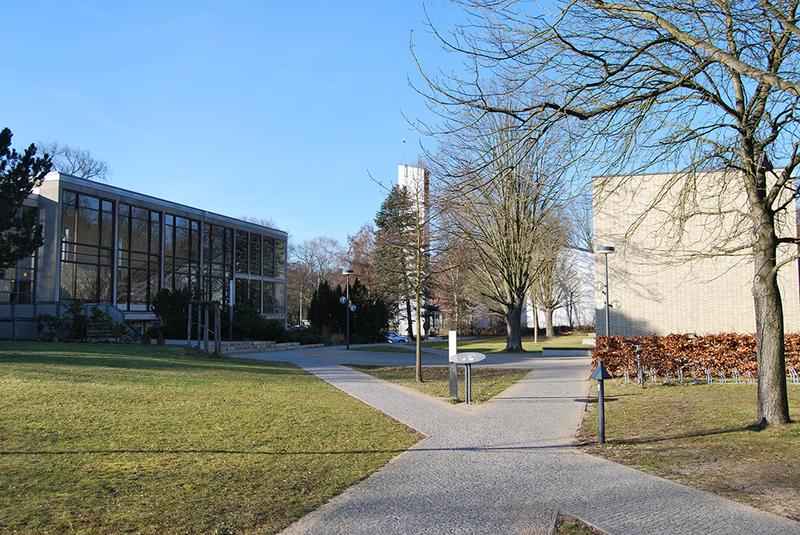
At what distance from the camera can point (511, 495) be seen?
20.3ft

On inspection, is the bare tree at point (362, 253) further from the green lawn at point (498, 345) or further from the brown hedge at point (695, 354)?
the brown hedge at point (695, 354)

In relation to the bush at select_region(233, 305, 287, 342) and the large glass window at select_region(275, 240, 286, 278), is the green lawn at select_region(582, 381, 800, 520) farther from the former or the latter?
the large glass window at select_region(275, 240, 286, 278)

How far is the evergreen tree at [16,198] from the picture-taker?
2258 cm

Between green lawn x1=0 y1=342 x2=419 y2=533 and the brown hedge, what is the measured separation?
26.0 ft

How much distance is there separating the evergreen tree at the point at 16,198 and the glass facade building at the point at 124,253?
8035 millimetres

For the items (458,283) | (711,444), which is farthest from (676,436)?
(458,283)

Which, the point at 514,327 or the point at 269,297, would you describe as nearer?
the point at 514,327

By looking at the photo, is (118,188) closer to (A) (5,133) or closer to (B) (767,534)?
(A) (5,133)

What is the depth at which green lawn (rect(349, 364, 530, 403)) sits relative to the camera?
50.5 ft

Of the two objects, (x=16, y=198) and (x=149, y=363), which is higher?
(x=16, y=198)

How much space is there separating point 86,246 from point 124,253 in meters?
2.89

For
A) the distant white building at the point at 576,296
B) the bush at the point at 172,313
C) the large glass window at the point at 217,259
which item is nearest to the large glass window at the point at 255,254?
the large glass window at the point at 217,259

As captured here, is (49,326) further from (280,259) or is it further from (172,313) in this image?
(280,259)

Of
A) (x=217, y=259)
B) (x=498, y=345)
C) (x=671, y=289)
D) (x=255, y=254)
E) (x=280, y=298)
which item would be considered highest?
(x=255, y=254)
